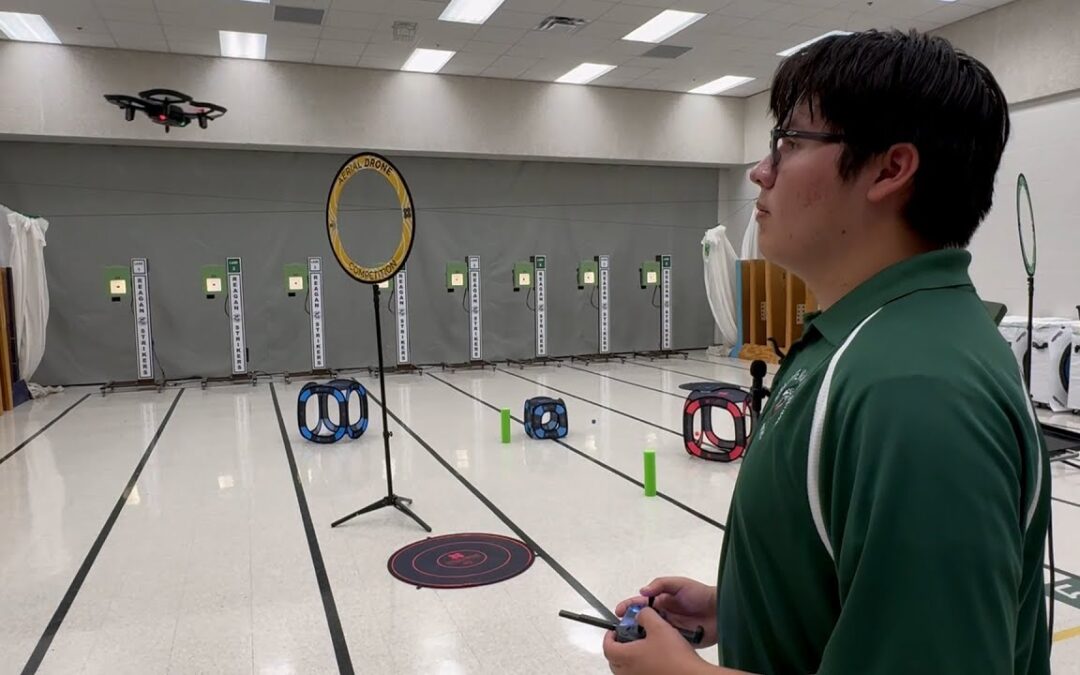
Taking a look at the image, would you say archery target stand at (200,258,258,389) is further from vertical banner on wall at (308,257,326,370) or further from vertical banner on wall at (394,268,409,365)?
vertical banner on wall at (394,268,409,365)

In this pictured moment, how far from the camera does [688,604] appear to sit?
126 cm

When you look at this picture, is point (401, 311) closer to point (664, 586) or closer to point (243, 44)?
point (243, 44)

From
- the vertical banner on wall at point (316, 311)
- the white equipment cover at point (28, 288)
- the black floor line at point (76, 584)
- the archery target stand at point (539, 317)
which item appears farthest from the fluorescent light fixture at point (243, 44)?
the black floor line at point (76, 584)

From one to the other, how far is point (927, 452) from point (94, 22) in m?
11.2

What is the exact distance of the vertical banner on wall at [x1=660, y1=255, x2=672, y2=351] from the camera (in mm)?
14026

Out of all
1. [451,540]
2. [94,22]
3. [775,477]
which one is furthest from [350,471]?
[94,22]

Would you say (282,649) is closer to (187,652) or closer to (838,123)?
(187,652)

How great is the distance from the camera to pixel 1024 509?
78cm

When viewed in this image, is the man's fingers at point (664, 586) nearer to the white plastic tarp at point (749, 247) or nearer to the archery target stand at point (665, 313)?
the white plastic tarp at point (749, 247)

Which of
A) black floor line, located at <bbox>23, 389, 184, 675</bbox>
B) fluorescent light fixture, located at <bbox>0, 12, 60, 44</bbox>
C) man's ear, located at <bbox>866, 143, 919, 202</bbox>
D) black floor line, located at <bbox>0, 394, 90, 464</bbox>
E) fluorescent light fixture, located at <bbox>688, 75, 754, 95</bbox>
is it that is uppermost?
fluorescent light fixture, located at <bbox>688, 75, 754, 95</bbox>

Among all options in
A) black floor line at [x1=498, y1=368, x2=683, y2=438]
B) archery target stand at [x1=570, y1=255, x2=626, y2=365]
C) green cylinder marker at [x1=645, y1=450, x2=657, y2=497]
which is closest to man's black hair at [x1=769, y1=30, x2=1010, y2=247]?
green cylinder marker at [x1=645, y1=450, x2=657, y2=497]

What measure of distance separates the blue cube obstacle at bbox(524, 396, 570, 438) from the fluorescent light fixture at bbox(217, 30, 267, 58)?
655 cm

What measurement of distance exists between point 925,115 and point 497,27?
10007 millimetres

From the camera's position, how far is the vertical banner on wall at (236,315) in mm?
11477
